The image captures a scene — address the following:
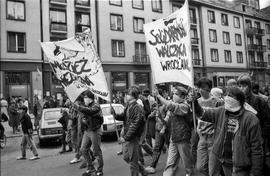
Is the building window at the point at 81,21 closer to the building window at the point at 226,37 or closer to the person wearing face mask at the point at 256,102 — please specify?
the building window at the point at 226,37

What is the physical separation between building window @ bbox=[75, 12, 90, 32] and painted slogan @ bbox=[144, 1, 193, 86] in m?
22.5

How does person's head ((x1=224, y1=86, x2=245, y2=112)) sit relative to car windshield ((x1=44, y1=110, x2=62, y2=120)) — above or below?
above

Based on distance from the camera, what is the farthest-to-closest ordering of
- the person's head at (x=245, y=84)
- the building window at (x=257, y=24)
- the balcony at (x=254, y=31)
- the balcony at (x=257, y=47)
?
the building window at (x=257, y=24) → the balcony at (x=257, y=47) → the balcony at (x=254, y=31) → the person's head at (x=245, y=84)

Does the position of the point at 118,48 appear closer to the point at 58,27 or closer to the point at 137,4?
the point at 137,4

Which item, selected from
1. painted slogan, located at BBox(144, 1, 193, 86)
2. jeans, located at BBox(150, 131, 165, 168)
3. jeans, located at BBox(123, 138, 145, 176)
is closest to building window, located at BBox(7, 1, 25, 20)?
jeans, located at BBox(150, 131, 165, 168)

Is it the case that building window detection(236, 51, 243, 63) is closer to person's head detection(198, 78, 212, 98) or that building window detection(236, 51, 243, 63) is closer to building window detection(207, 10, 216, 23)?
building window detection(207, 10, 216, 23)

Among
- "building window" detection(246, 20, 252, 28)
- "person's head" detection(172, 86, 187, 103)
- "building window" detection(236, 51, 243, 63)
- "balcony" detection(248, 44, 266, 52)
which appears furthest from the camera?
"building window" detection(246, 20, 252, 28)

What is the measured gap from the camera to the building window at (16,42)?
22.7 m

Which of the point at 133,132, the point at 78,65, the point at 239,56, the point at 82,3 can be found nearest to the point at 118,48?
the point at 82,3

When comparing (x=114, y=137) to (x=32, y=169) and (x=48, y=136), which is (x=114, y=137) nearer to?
(x=48, y=136)

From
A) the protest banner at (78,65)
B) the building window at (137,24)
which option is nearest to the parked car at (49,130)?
the protest banner at (78,65)

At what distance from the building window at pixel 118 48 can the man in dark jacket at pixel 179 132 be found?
2366cm

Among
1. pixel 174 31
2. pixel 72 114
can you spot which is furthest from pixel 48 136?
pixel 174 31

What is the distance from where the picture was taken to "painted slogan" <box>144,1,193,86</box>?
14.7 ft
